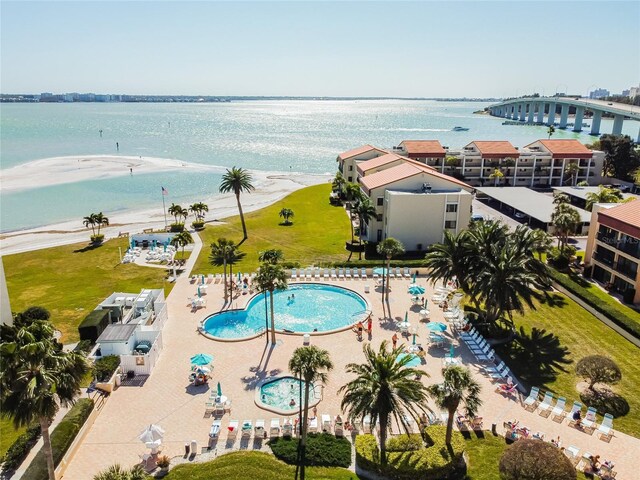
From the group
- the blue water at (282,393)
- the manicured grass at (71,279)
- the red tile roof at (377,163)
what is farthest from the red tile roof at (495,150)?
the blue water at (282,393)

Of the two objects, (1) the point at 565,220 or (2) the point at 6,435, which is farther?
(1) the point at 565,220

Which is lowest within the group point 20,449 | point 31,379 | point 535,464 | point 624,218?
point 20,449

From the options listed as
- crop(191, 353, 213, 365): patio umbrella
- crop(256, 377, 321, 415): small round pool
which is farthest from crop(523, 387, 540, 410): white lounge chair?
crop(191, 353, 213, 365): patio umbrella

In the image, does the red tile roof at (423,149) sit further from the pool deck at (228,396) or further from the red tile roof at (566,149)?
the pool deck at (228,396)

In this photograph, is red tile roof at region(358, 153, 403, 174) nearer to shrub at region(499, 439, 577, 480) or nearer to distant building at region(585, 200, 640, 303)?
distant building at region(585, 200, 640, 303)

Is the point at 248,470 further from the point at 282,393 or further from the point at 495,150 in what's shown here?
the point at 495,150

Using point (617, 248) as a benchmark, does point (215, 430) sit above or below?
below

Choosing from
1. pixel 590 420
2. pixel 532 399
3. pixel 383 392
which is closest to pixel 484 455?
pixel 532 399
